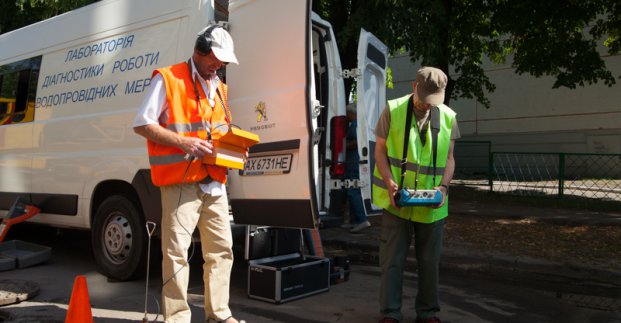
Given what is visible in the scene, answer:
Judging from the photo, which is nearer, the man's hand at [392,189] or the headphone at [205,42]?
the headphone at [205,42]

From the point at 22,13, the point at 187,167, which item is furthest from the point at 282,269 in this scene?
the point at 22,13

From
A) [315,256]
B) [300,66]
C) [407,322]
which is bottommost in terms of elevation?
[407,322]

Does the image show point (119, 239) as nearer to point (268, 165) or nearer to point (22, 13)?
point (268, 165)

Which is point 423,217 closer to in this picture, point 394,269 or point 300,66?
point 394,269

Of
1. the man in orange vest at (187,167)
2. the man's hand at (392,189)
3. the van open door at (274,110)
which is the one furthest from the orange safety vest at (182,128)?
the man's hand at (392,189)

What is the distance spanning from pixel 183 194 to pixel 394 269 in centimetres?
152

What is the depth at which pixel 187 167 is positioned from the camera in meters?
3.22

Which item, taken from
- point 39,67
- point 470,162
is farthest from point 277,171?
point 470,162

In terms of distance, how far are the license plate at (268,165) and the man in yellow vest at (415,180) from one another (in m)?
0.71

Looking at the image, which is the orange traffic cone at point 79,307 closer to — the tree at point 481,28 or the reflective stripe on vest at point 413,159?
the reflective stripe on vest at point 413,159

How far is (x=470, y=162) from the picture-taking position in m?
15.0

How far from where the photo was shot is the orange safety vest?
3229 mm

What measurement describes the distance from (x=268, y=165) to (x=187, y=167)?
3.61ft

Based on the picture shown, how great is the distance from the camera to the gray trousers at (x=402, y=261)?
3.77 metres
